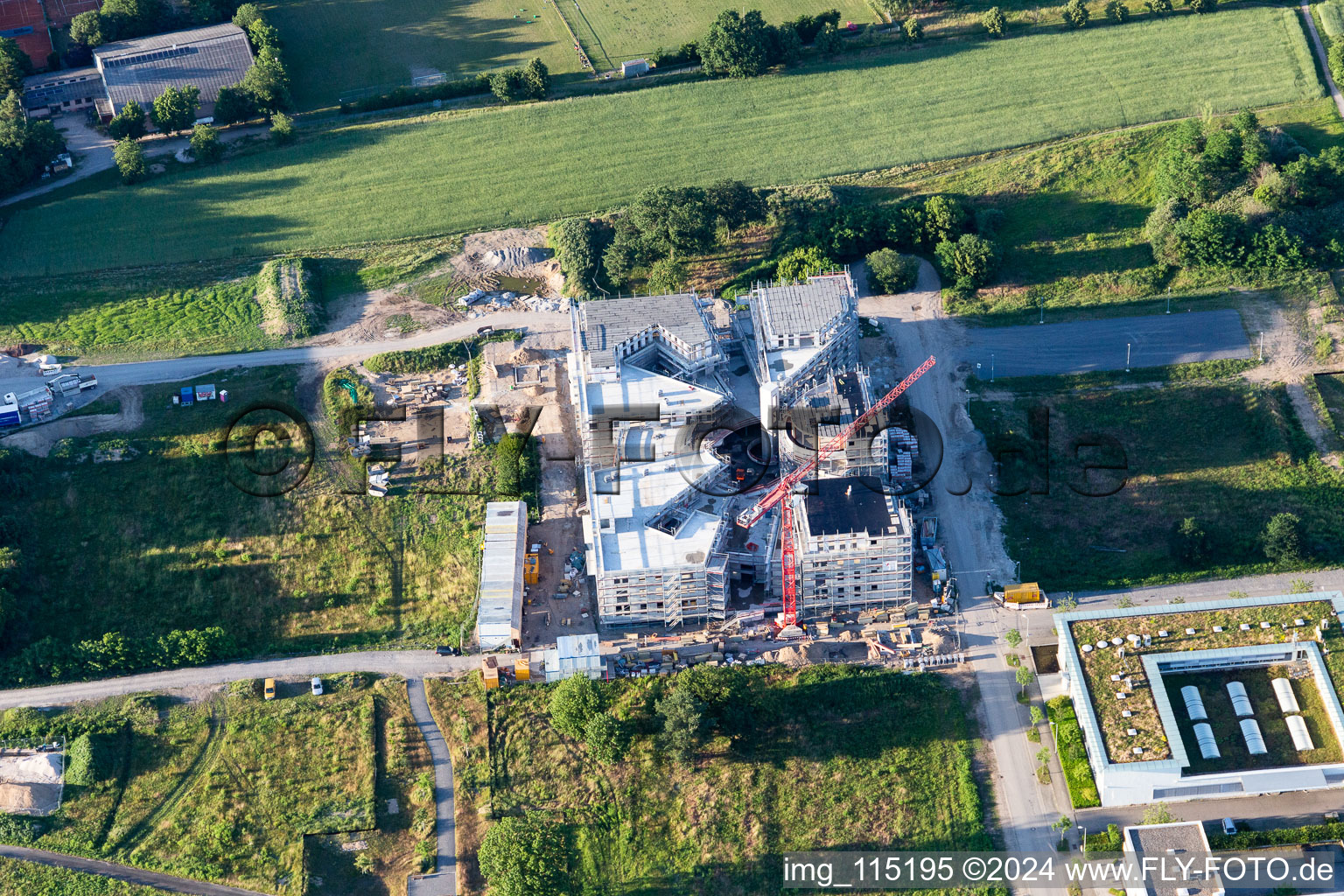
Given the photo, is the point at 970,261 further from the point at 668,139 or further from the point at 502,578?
the point at 502,578

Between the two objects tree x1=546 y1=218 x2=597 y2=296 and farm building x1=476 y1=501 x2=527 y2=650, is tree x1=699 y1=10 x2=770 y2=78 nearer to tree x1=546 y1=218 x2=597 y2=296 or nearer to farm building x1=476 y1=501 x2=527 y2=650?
tree x1=546 y1=218 x2=597 y2=296

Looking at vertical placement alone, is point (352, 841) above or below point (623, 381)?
below

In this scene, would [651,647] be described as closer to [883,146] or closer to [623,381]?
[623,381]

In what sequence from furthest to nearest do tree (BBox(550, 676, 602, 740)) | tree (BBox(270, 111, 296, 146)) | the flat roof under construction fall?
tree (BBox(270, 111, 296, 146)) < the flat roof under construction < tree (BBox(550, 676, 602, 740))

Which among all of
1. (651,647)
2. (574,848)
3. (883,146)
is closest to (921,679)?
(651,647)

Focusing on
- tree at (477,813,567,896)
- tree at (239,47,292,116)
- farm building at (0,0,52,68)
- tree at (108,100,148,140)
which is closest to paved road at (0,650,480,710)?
tree at (477,813,567,896)

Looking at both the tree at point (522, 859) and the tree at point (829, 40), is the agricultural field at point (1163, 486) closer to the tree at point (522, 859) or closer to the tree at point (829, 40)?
the tree at point (522, 859)
